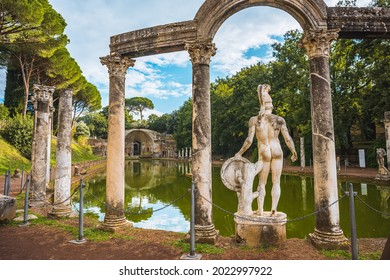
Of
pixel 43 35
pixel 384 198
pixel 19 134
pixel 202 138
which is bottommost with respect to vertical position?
pixel 384 198

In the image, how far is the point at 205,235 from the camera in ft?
17.0

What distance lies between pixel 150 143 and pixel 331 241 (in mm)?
49874

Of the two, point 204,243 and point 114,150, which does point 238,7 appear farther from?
point 204,243

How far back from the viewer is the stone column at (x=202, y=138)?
209 inches

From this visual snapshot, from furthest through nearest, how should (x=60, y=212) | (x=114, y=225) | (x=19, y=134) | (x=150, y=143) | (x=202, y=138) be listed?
1. (x=150, y=143)
2. (x=19, y=134)
3. (x=60, y=212)
4. (x=114, y=225)
5. (x=202, y=138)

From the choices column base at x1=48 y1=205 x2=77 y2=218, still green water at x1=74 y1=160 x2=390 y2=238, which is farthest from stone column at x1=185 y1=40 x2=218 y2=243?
column base at x1=48 y1=205 x2=77 y2=218

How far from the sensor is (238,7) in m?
5.67

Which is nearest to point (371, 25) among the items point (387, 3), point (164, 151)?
point (387, 3)

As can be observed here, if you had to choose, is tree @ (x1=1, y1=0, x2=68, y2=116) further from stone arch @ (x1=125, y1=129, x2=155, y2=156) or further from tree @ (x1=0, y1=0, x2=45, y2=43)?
stone arch @ (x1=125, y1=129, x2=155, y2=156)

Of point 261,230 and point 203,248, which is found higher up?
point 261,230

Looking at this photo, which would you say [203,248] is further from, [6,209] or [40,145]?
[40,145]

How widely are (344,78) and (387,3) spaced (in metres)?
5.78

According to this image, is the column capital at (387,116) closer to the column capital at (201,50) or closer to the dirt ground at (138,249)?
the dirt ground at (138,249)

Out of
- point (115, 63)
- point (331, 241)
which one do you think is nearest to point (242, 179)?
point (331, 241)
